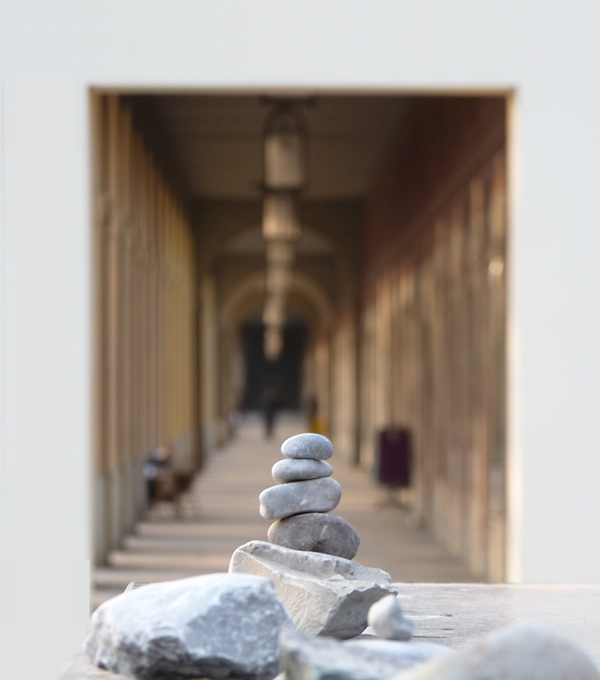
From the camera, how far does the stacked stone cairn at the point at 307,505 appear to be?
409cm

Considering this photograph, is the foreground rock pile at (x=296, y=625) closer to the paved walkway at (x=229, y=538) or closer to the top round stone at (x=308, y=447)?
the top round stone at (x=308, y=447)

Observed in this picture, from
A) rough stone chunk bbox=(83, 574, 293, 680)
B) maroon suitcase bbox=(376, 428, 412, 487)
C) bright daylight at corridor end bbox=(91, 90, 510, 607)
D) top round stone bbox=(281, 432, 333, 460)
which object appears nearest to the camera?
rough stone chunk bbox=(83, 574, 293, 680)

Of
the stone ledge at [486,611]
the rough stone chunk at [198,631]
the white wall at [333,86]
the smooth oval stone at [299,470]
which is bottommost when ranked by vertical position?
the stone ledge at [486,611]

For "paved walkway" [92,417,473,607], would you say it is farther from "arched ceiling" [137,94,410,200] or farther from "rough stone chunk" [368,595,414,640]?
"rough stone chunk" [368,595,414,640]

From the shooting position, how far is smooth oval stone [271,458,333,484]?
4.18 m

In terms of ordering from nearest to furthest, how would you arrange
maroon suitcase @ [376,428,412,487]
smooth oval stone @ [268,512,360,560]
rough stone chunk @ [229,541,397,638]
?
A: 1. rough stone chunk @ [229,541,397,638]
2. smooth oval stone @ [268,512,360,560]
3. maroon suitcase @ [376,428,412,487]

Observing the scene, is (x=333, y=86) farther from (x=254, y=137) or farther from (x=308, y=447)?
(x=254, y=137)

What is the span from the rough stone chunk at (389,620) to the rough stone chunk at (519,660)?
70cm

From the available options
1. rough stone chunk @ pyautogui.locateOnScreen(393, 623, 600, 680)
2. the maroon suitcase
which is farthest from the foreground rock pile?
the maroon suitcase

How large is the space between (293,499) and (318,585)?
22.5 inches

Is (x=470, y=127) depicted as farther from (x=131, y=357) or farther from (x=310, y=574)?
(x=310, y=574)

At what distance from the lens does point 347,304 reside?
26359 millimetres

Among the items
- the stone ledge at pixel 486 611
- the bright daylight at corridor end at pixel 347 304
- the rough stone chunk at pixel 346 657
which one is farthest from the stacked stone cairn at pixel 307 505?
the bright daylight at corridor end at pixel 347 304

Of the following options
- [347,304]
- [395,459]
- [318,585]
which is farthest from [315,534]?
[347,304]
